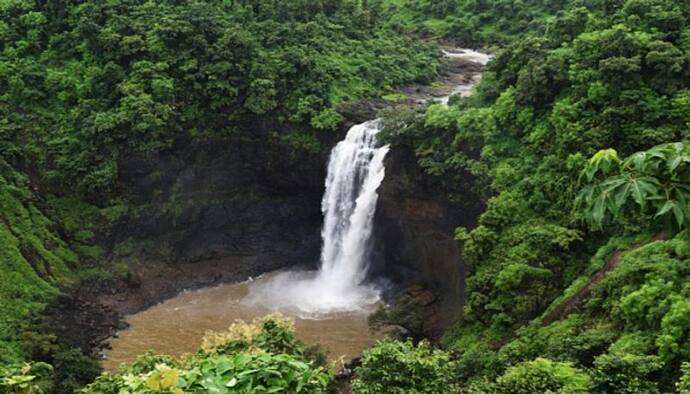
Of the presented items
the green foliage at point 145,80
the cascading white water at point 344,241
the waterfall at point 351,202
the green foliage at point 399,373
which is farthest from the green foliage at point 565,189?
the green foliage at point 145,80

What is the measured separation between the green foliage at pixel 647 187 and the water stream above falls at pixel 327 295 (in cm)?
2173

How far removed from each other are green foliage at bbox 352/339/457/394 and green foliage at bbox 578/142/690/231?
8.41m

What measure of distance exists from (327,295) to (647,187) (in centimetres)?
2715

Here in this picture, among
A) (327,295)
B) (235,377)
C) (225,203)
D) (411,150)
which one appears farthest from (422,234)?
(235,377)

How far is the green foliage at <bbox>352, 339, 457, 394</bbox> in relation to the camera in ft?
44.2

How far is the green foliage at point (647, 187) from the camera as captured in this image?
543cm

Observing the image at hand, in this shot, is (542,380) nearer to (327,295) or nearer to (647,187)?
(647,187)

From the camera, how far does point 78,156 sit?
3244cm

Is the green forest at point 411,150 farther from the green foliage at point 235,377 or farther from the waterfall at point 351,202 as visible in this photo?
the waterfall at point 351,202

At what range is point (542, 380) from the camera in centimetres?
1310

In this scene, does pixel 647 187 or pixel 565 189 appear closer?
pixel 647 187

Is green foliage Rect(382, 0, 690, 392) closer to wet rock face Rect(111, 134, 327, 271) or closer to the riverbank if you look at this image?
wet rock face Rect(111, 134, 327, 271)

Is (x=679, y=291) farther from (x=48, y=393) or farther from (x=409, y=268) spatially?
(x=48, y=393)

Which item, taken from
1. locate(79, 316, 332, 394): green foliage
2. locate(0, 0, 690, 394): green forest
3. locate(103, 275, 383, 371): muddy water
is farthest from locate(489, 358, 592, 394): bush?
locate(103, 275, 383, 371): muddy water
